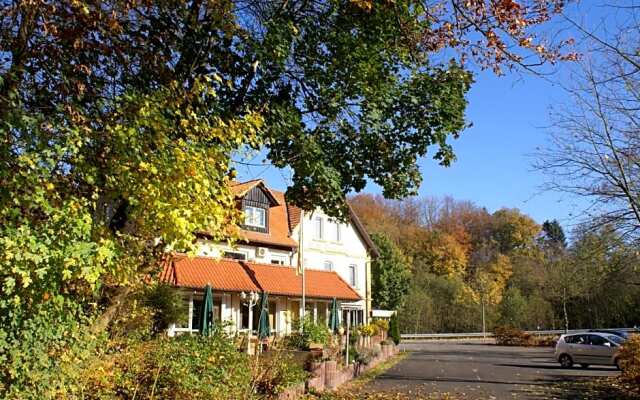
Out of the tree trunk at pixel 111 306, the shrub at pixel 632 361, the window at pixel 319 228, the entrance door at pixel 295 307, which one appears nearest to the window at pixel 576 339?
the shrub at pixel 632 361

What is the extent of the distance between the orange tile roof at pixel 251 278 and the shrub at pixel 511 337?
17.6 metres

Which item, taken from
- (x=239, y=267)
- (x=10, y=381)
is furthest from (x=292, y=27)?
(x=239, y=267)

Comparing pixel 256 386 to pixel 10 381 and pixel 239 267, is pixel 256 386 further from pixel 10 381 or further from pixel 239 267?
pixel 239 267

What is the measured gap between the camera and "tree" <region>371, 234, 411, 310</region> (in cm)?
5459

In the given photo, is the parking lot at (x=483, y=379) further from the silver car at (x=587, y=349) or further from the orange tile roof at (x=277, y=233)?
the orange tile roof at (x=277, y=233)

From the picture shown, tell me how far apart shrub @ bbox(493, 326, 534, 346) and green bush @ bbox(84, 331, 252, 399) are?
3972 cm

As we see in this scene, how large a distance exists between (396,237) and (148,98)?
2349 inches

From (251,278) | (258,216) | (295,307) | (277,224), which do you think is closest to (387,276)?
(277,224)

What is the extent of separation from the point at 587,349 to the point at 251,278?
49.5 ft

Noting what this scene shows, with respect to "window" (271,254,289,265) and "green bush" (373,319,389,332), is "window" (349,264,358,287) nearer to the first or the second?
"green bush" (373,319,389,332)

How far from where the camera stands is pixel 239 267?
2909 centimetres

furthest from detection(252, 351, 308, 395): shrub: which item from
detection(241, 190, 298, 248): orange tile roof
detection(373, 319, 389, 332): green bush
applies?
detection(373, 319, 389, 332): green bush

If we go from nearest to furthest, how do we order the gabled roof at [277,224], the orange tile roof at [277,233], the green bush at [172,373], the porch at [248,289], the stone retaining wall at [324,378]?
1. the green bush at [172,373]
2. the stone retaining wall at [324,378]
3. the porch at [248,289]
4. the gabled roof at [277,224]
5. the orange tile roof at [277,233]

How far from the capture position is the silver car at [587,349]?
79.9 ft
